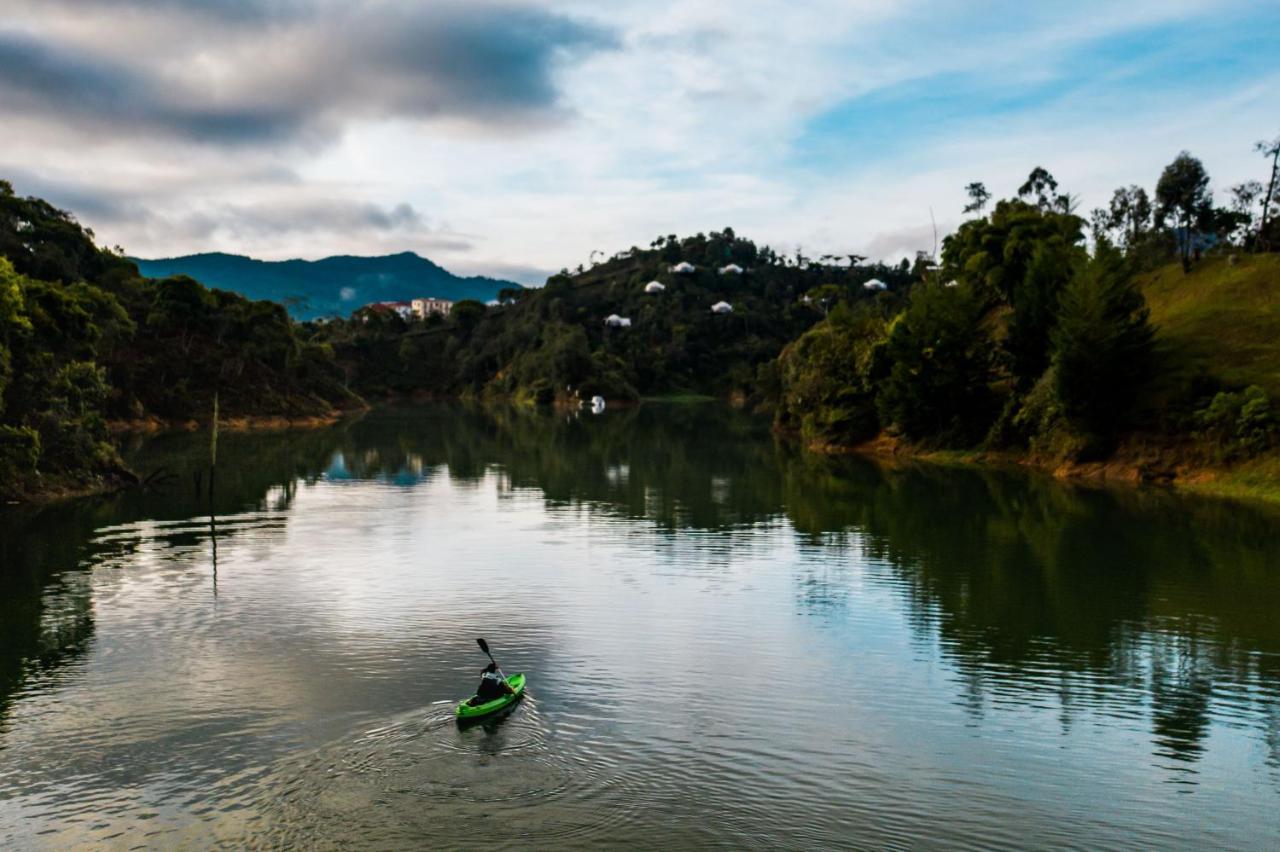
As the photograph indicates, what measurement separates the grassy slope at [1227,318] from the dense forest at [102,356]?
7357 centimetres

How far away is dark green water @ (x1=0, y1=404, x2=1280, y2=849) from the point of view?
17656 mm

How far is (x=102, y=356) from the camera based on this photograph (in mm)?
124812

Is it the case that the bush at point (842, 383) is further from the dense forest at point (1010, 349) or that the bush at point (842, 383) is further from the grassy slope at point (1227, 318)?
the grassy slope at point (1227, 318)

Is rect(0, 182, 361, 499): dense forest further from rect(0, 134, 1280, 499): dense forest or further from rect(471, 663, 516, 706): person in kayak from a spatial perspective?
rect(471, 663, 516, 706): person in kayak

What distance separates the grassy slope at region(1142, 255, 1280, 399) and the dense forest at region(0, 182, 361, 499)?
73.6 meters

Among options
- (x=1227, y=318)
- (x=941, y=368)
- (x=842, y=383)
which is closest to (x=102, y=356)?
(x=842, y=383)

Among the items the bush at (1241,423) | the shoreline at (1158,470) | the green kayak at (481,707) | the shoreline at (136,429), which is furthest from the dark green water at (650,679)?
the shoreline at (136,429)

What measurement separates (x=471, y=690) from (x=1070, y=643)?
58.2 feet

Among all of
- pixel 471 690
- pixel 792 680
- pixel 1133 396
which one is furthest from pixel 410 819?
pixel 1133 396

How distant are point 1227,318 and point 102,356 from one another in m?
123

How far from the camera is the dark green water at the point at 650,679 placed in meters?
17.7

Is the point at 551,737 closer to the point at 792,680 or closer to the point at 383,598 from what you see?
the point at 792,680

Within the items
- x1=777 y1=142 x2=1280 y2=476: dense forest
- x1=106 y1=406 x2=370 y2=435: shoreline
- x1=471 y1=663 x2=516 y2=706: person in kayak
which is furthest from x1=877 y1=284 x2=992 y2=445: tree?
x1=106 y1=406 x2=370 y2=435: shoreline

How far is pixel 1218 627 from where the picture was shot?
30766 mm
